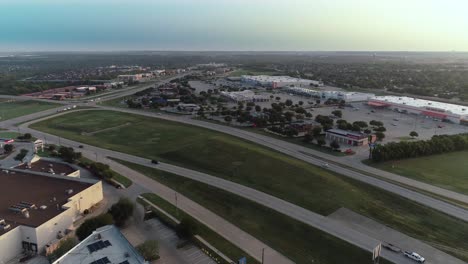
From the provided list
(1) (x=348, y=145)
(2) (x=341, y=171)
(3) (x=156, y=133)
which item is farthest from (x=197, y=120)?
(2) (x=341, y=171)

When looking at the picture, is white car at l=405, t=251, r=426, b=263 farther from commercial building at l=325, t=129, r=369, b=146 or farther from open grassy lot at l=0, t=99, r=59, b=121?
open grassy lot at l=0, t=99, r=59, b=121

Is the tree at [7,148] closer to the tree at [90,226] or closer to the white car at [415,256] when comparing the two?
the tree at [90,226]

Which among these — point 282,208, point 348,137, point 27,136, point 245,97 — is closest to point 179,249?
point 282,208

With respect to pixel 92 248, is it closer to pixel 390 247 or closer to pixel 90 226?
pixel 90 226

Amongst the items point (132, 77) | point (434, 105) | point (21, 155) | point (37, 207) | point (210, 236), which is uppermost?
point (132, 77)

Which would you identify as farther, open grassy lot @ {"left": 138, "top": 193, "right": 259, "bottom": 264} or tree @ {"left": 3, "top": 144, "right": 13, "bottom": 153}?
tree @ {"left": 3, "top": 144, "right": 13, "bottom": 153}

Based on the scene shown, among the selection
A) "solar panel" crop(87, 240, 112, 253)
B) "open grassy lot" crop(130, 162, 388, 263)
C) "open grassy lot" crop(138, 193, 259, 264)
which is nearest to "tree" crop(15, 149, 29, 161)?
"open grassy lot" crop(130, 162, 388, 263)

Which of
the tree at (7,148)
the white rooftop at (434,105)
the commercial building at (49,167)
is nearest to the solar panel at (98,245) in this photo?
the commercial building at (49,167)
